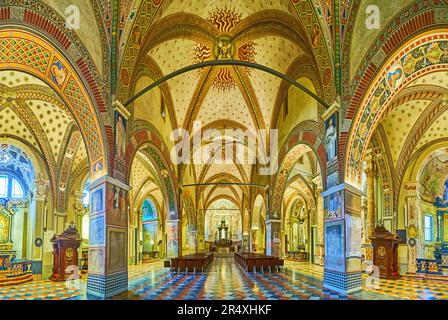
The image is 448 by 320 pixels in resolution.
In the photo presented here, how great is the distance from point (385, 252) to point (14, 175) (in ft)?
55.9

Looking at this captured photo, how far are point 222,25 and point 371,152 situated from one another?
25.6ft

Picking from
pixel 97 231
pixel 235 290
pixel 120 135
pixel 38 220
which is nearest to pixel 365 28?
pixel 120 135

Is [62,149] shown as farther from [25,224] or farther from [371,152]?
[371,152]

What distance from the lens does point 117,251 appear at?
10.9m

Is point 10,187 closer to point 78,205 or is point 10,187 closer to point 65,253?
point 78,205

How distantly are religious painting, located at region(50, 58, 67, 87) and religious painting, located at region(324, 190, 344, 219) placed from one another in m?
7.64

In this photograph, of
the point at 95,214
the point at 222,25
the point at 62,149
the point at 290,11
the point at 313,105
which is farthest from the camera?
the point at 62,149

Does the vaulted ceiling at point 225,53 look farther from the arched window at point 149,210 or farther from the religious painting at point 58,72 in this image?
the arched window at point 149,210

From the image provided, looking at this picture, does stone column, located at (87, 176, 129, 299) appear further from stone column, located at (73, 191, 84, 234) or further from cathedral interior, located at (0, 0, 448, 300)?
stone column, located at (73, 191, 84, 234)

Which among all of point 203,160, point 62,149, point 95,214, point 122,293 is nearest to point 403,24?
point 95,214

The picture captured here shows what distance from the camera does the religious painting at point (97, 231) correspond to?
10.2 meters

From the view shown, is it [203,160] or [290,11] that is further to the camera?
[203,160]

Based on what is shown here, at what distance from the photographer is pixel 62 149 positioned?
17.4m

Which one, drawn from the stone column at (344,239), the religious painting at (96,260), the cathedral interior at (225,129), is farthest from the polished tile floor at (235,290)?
the religious painting at (96,260)
